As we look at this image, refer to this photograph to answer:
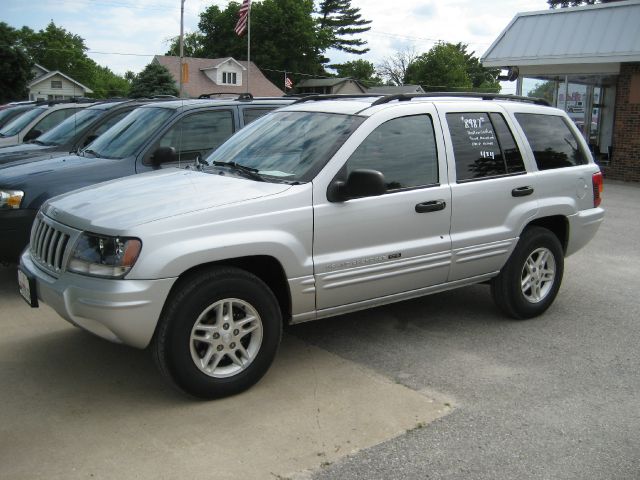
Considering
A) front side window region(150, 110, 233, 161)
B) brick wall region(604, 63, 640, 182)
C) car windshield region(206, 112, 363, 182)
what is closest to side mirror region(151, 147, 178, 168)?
front side window region(150, 110, 233, 161)

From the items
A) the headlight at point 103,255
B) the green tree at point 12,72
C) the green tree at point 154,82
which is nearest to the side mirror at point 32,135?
the headlight at point 103,255

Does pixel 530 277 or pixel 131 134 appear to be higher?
pixel 131 134

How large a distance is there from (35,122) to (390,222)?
9.49m

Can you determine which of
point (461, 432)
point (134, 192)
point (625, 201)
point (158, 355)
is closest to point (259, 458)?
point (158, 355)

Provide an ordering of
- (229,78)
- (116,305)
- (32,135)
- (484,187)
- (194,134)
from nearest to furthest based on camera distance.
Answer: (116,305) → (484,187) → (194,134) → (32,135) → (229,78)

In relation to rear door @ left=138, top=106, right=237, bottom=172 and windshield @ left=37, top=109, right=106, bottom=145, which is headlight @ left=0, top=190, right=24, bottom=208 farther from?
windshield @ left=37, top=109, right=106, bottom=145

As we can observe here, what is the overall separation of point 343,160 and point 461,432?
1.89 metres

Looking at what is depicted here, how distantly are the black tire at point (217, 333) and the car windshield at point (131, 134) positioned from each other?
3532 mm

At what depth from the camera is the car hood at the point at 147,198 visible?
402cm

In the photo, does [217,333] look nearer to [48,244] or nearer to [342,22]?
[48,244]

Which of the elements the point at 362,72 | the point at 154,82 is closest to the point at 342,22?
the point at 362,72

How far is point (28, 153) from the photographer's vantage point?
8727 millimetres

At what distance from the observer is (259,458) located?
351cm

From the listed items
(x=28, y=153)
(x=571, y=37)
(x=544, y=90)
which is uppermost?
(x=571, y=37)
